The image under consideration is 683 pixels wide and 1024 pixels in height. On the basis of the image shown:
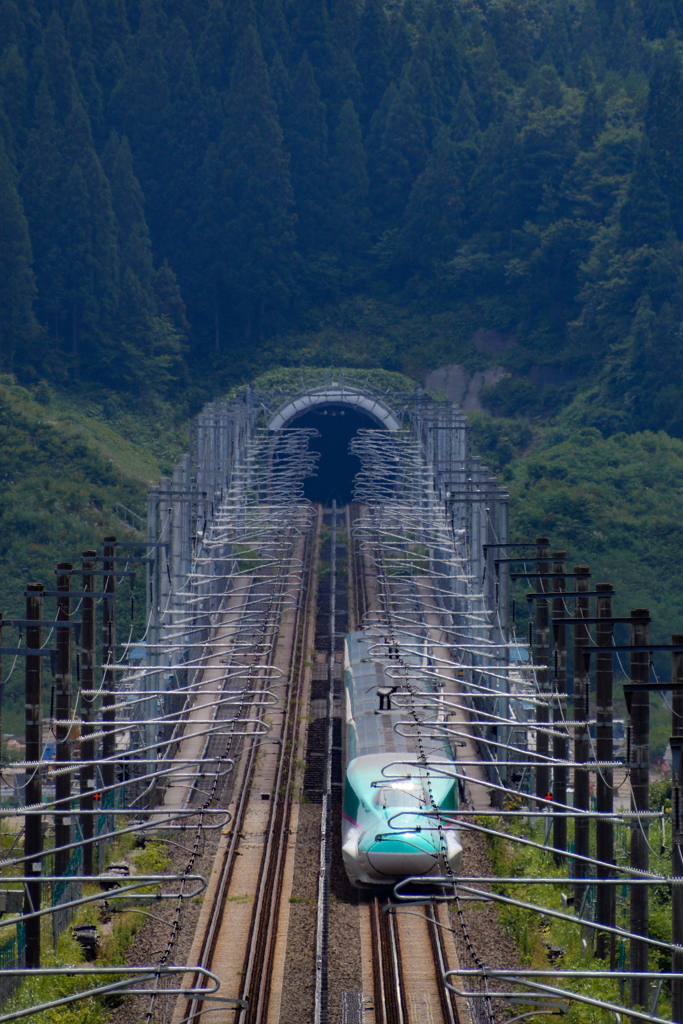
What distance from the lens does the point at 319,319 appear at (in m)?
92.2

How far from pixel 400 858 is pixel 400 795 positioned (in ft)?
4.27

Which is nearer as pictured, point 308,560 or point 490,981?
point 490,981

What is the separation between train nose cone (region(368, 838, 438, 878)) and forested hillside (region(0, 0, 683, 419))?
54.7 meters

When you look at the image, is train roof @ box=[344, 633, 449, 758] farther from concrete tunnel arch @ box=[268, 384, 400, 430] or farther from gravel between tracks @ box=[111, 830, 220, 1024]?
concrete tunnel arch @ box=[268, 384, 400, 430]

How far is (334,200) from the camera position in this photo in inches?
3772

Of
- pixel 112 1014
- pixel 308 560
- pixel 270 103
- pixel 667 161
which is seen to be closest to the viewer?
pixel 112 1014

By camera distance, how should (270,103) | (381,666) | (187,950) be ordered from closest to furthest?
(187,950) < (381,666) < (270,103)

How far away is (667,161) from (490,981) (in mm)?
66744

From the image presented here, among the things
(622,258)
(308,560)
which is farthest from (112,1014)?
(622,258)

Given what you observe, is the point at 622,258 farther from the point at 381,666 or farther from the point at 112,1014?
the point at 112,1014

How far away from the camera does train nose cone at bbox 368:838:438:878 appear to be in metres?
21.5

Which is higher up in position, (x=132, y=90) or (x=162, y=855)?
(x=132, y=90)

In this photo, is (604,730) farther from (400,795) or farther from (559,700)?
(400,795)

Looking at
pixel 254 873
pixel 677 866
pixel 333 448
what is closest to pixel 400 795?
pixel 254 873
